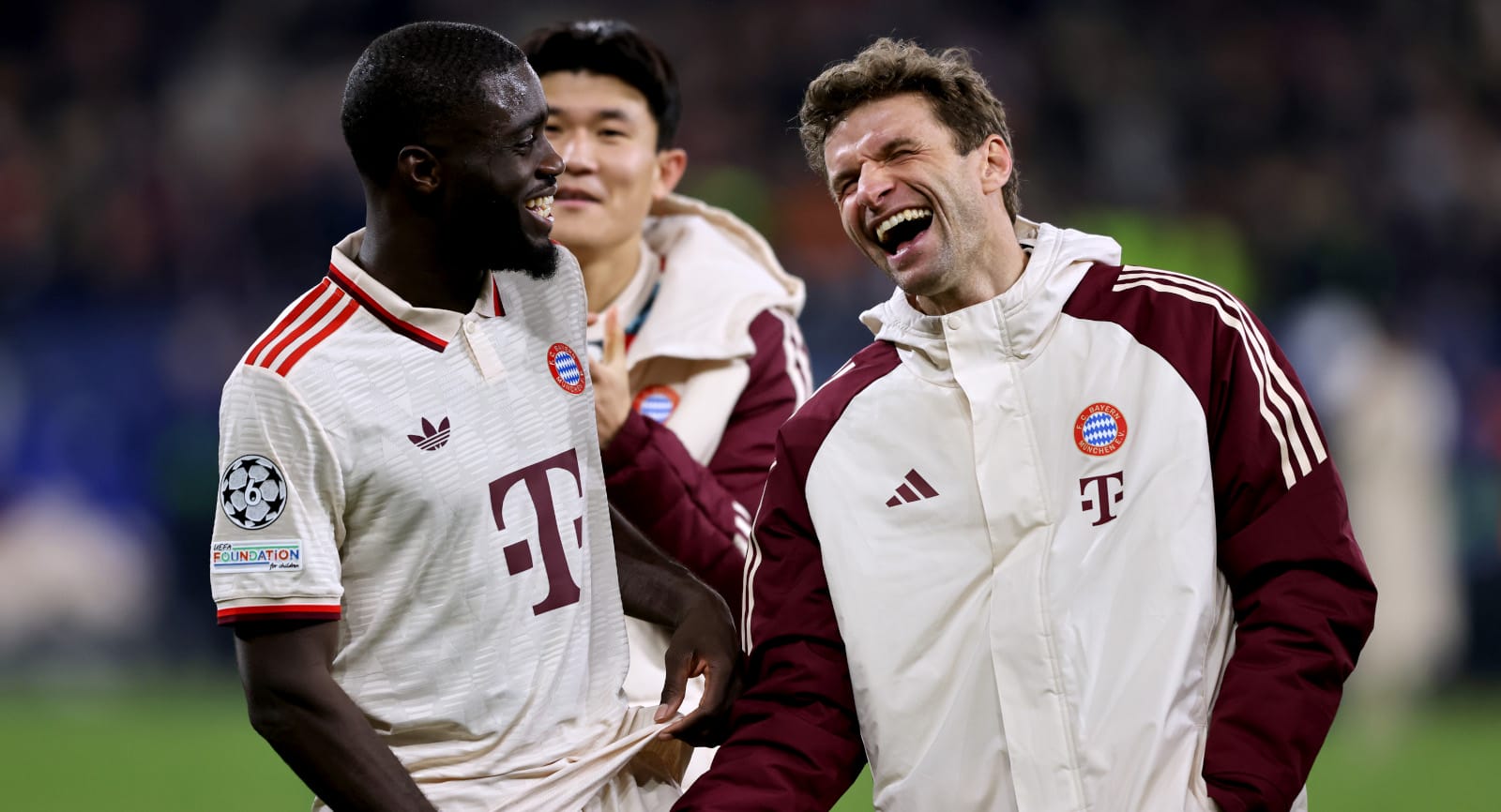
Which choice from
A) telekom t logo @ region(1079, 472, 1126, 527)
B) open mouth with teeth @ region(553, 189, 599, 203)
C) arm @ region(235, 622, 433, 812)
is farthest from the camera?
open mouth with teeth @ region(553, 189, 599, 203)

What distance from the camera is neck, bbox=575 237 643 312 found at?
4.03 metres

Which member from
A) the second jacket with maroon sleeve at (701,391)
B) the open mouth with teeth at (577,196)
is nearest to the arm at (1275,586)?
the second jacket with maroon sleeve at (701,391)

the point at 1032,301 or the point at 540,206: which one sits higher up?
the point at 540,206

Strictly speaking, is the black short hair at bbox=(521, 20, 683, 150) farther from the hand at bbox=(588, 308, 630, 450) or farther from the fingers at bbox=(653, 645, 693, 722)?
the fingers at bbox=(653, 645, 693, 722)

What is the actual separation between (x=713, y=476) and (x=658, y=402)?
22cm

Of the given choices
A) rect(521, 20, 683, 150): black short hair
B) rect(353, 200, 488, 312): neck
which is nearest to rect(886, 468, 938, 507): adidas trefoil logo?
rect(353, 200, 488, 312): neck

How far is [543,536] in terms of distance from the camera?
2775 mm

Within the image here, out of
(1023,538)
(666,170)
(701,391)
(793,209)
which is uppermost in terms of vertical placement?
(793,209)

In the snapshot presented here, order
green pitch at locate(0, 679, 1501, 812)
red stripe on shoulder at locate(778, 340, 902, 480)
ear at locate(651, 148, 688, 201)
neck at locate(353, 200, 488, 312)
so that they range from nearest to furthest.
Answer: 1. neck at locate(353, 200, 488, 312)
2. red stripe on shoulder at locate(778, 340, 902, 480)
3. ear at locate(651, 148, 688, 201)
4. green pitch at locate(0, 679, 1501, 812)

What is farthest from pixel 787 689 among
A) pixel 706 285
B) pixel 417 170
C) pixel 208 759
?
pixel 208 759

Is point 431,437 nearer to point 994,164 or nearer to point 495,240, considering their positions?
point 495,240

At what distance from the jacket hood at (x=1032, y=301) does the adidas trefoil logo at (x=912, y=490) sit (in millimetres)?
204

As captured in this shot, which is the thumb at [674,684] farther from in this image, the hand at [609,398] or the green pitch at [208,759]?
the green pitch at [208,759]

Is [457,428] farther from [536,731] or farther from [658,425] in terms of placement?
[658,425]
